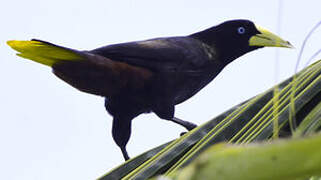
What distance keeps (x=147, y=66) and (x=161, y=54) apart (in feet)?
0.45

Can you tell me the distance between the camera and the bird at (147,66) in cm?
238

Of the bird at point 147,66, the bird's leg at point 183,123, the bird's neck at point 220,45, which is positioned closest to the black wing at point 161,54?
the bird at point 147,66

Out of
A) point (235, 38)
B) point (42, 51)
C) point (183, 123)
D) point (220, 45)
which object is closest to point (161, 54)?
point (183, 123)

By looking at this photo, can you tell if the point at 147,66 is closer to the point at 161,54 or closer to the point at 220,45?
the point at 161,54

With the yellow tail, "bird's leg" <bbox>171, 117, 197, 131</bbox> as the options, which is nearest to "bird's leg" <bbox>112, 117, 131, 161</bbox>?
"bird's leg" <bbox>171, 117, 197, 131</bbox>

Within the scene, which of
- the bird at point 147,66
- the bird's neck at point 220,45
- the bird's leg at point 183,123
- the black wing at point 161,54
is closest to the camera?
the bird at point 147,66

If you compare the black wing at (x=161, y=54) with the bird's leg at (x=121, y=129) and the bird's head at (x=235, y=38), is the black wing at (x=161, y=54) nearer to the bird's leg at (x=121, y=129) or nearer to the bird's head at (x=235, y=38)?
the bird's head at (x=235, y=38)

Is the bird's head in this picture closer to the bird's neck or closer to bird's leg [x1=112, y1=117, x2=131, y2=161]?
the bird's neck

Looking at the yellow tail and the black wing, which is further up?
the yellow tail

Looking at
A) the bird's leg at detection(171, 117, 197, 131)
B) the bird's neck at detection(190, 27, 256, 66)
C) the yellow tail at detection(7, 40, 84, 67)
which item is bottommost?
the bird's leg at detection(171, 117, 197, 131)

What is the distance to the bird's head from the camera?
3266 millimetres

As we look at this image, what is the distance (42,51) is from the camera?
225cm

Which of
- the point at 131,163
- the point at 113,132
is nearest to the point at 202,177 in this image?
the point at 131,163

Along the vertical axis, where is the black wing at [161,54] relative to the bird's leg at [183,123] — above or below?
above
